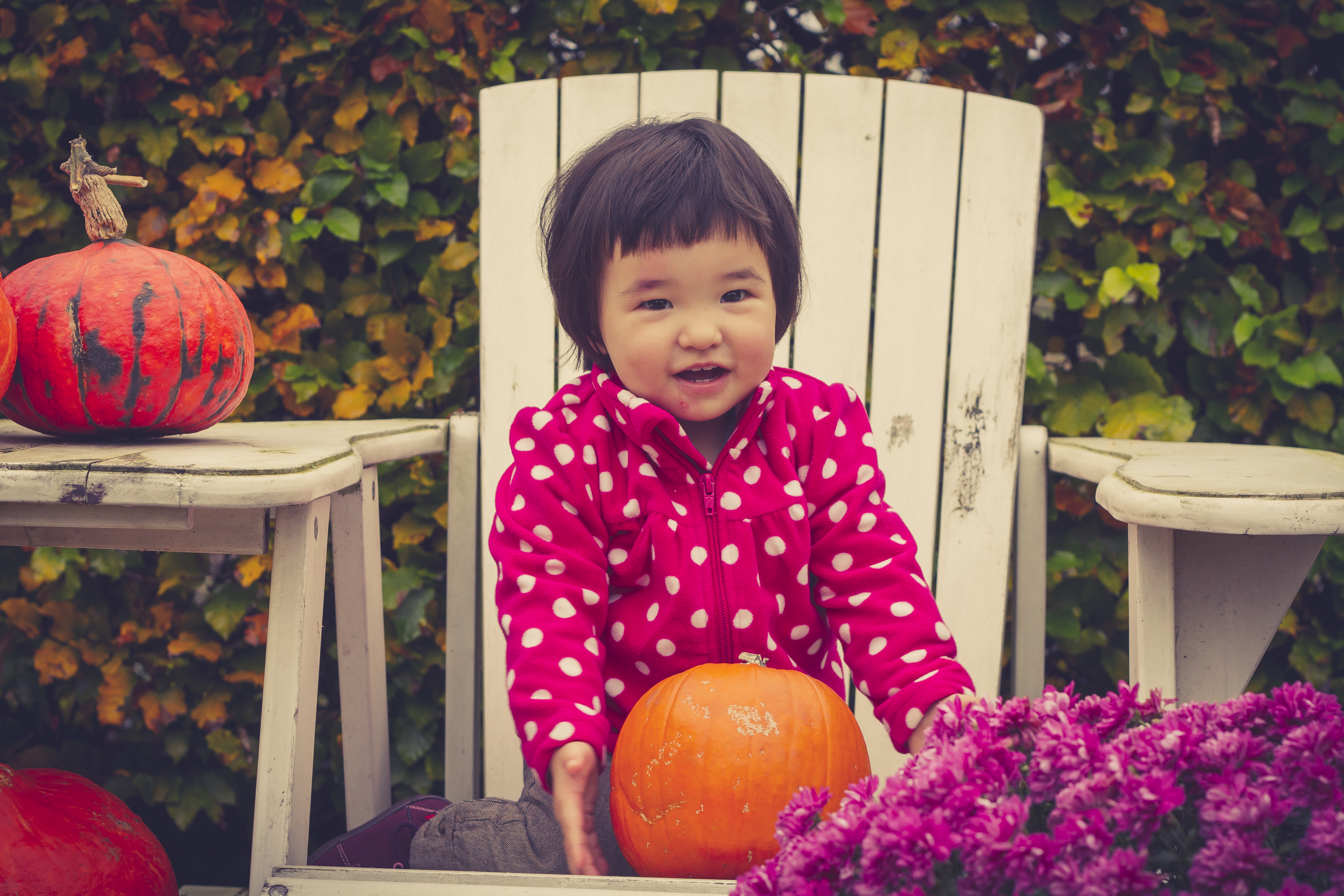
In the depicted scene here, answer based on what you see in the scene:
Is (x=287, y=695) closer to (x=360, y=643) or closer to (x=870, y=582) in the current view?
(x=360, y=643)

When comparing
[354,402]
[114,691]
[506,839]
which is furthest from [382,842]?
[114,691]

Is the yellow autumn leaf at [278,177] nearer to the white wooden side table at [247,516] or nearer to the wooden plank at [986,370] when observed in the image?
the white wooden side table at [247,516]

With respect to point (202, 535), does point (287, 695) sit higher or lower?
lower

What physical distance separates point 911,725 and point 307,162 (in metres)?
1.25

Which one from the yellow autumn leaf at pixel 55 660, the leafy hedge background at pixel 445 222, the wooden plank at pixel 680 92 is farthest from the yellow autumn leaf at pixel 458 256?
the yellow autumn leaf at pixel 55 660

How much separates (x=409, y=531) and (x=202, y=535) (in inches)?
25.2

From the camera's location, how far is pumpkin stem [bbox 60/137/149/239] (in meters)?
0.94

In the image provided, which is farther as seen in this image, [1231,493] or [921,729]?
[921,729]

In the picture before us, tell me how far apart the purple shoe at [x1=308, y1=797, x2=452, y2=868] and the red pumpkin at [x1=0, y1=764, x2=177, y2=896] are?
0.17m

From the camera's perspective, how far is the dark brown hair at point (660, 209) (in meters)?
0.90

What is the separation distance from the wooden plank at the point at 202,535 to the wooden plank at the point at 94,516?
6 cm

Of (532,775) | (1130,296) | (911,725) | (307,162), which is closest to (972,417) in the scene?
(1130,296)

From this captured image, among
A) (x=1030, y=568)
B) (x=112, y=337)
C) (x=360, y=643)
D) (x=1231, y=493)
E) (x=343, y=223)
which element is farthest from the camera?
(x=343, y=223)

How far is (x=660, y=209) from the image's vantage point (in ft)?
2.96
